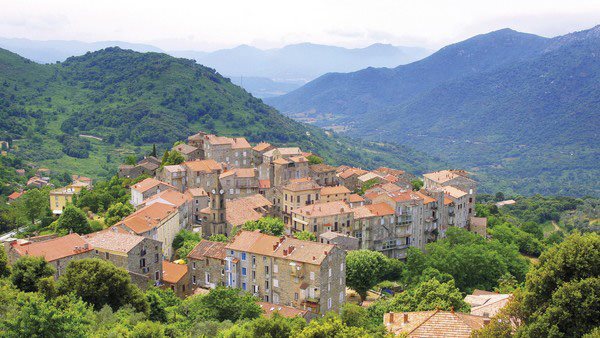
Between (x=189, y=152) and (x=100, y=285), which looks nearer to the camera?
(x=100, y=285)

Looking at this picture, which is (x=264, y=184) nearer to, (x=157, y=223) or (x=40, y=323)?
(x=157, y=223)

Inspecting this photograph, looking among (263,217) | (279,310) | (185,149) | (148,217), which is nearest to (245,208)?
(263,217)

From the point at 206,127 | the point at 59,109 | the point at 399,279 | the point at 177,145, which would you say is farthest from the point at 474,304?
the point at 59,109

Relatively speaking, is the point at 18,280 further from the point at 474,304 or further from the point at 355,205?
the point at 355,205

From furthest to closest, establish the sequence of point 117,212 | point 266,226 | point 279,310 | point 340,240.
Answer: point 117,212
point 340,240
point 266,226
point 279,310

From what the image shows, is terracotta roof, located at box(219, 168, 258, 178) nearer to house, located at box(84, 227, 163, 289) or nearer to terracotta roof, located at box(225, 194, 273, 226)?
terracotta roof, located at box(225, 194, 273, 226)

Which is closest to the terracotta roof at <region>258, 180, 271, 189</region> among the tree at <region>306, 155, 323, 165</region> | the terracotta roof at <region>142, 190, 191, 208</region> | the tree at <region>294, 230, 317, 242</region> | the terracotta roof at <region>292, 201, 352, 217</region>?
the terracotta roof at <region>292, 201, 352, 217</region>
